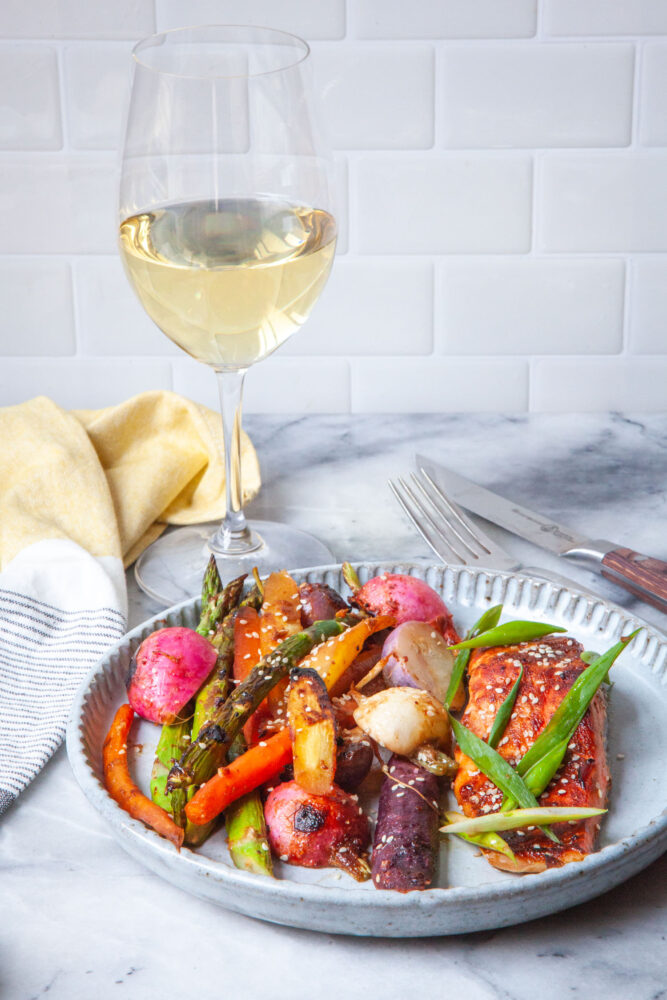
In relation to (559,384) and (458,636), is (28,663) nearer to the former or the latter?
(458,636)

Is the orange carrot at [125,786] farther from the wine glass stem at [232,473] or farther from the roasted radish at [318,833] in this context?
the wine glass stem at [232,473]

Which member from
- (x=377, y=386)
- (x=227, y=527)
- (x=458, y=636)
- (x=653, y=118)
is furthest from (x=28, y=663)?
(x=653, y=118)

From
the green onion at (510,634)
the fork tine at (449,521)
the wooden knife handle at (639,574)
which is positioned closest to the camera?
the green onion at (510,634)

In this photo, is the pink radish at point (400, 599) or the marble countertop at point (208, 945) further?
the pink radish at point (400, 599)

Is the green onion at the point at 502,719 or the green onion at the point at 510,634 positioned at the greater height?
the green onion at the point at 510,634

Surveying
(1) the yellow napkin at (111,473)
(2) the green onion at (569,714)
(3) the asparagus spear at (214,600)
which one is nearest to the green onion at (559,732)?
(2) the green onion at (569,714)

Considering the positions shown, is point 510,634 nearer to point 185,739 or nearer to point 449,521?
point 185,739

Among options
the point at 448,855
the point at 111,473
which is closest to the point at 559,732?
the point at 448,855

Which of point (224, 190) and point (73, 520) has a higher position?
point (224, 190)
